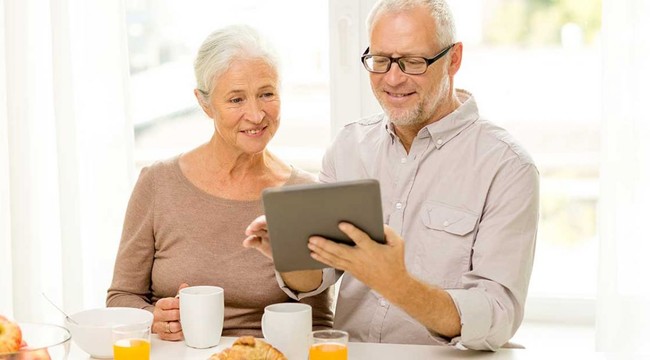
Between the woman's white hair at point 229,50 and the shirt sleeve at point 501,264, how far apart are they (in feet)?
2.20

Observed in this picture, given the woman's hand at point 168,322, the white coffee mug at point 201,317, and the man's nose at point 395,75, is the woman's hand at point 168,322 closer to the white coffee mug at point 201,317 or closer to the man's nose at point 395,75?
the white coffee mug at point 201,317

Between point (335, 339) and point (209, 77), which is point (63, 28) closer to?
point (209, 77)

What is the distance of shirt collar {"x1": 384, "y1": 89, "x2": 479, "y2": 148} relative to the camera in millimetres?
2189

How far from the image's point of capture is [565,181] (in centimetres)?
302

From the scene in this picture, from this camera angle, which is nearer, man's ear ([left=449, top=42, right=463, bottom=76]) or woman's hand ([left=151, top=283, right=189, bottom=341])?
woman's hand ([left=151, top=283, right=189, bottom=341])

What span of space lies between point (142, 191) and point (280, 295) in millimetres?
455

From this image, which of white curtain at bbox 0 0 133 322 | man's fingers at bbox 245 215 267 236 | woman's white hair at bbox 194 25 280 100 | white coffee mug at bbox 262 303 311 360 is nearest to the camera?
white coffee mug at bbox 262 303 311 360

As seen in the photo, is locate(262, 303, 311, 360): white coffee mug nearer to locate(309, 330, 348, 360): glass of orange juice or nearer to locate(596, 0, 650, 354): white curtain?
locate(309, 330, 348, 360): glass of orange juice

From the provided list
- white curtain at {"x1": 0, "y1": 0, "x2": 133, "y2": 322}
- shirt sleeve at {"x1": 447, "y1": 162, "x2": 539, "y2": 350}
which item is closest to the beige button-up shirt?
shirt sleeve at {"x1": 447, "y1": 162, "x2": 539, "y2": 350}

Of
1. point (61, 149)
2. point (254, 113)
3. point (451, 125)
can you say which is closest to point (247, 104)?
point (254, 113)

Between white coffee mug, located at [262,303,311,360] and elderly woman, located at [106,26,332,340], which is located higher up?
elderly woman, located at [106,26,332,340]

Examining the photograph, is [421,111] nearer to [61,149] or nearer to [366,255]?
[366,255]

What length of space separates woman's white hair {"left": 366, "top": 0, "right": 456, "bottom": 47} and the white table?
28.4 inches

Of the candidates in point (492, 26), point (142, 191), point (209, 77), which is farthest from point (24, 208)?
point (492, 26)
